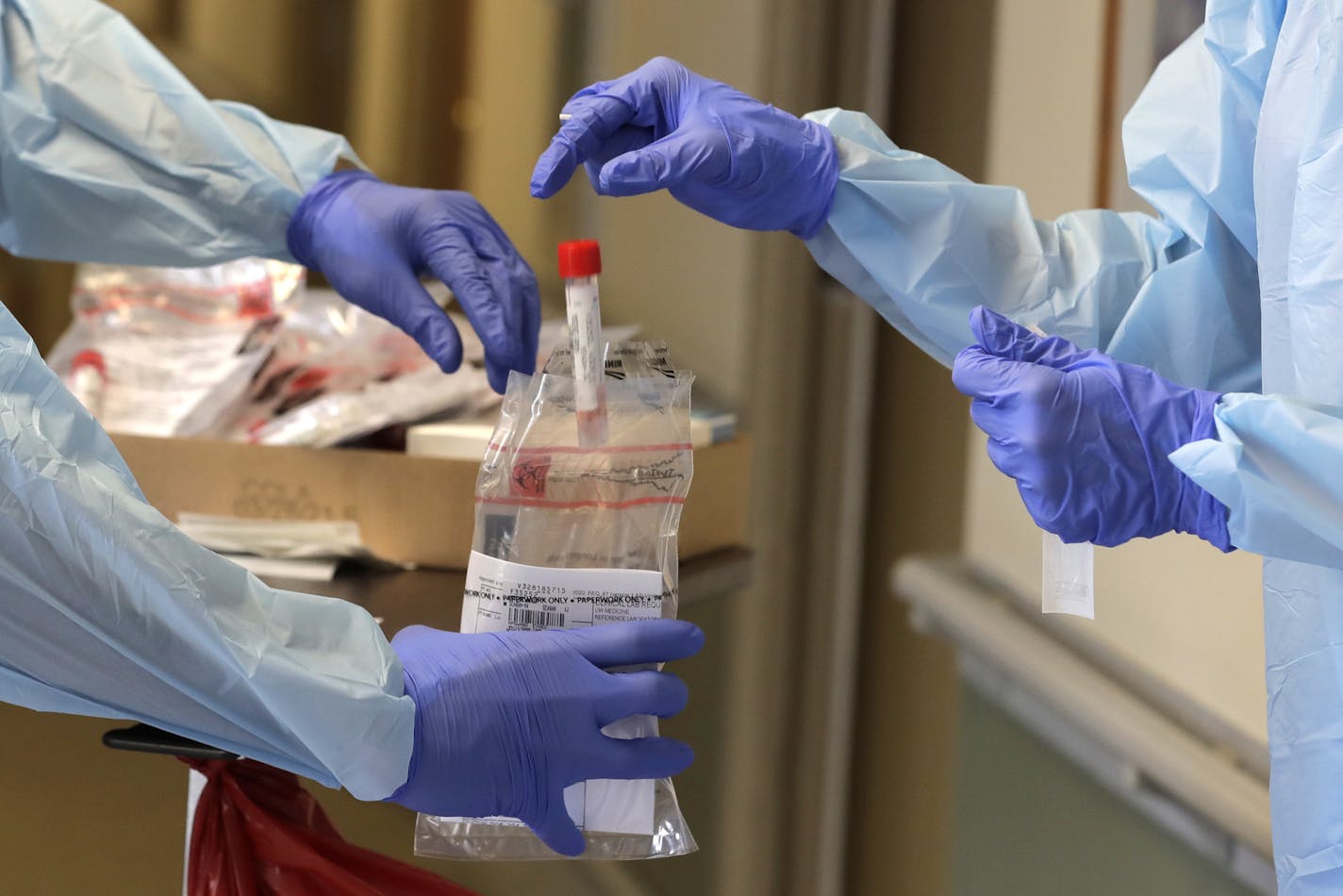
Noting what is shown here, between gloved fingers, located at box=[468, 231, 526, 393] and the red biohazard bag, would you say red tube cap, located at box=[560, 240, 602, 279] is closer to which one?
gloved fingers, located at box=[468, 231, 526, 393]

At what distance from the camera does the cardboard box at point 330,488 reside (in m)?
1.23

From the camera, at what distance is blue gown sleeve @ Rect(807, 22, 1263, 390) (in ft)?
3.41

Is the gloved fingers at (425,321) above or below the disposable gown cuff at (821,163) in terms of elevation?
below

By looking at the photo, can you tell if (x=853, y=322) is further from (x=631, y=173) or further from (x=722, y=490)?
(x=631, y=173)

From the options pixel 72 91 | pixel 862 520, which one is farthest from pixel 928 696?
pixel 72 91

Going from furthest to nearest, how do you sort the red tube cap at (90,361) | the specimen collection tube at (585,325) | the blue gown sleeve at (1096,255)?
the red tube cap at (90,361), the blue gown sleeve at (1096,255), the specimen collection tube at (585,325)

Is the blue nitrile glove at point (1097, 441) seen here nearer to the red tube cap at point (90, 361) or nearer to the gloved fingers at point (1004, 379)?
the gloved fingers at point (1004, 379)

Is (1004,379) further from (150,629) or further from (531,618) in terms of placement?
(150,629)

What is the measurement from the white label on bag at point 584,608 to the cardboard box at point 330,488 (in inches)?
13.9

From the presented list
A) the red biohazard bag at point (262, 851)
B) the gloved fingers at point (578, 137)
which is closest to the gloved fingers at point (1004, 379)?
the gloved fingers at point (578, 137)

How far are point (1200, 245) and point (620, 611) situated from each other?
567 mm

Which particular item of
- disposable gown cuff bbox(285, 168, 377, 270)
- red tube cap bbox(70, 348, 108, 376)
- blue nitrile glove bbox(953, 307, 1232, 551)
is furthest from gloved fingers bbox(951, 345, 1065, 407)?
red tube cap bbox(70, 348, 108, 376)

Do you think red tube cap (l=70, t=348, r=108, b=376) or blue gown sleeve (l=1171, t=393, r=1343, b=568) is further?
red tube cap (l=70, t=348, r=108, b=376)

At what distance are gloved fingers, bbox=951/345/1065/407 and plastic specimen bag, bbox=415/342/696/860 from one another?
20 centimetres
